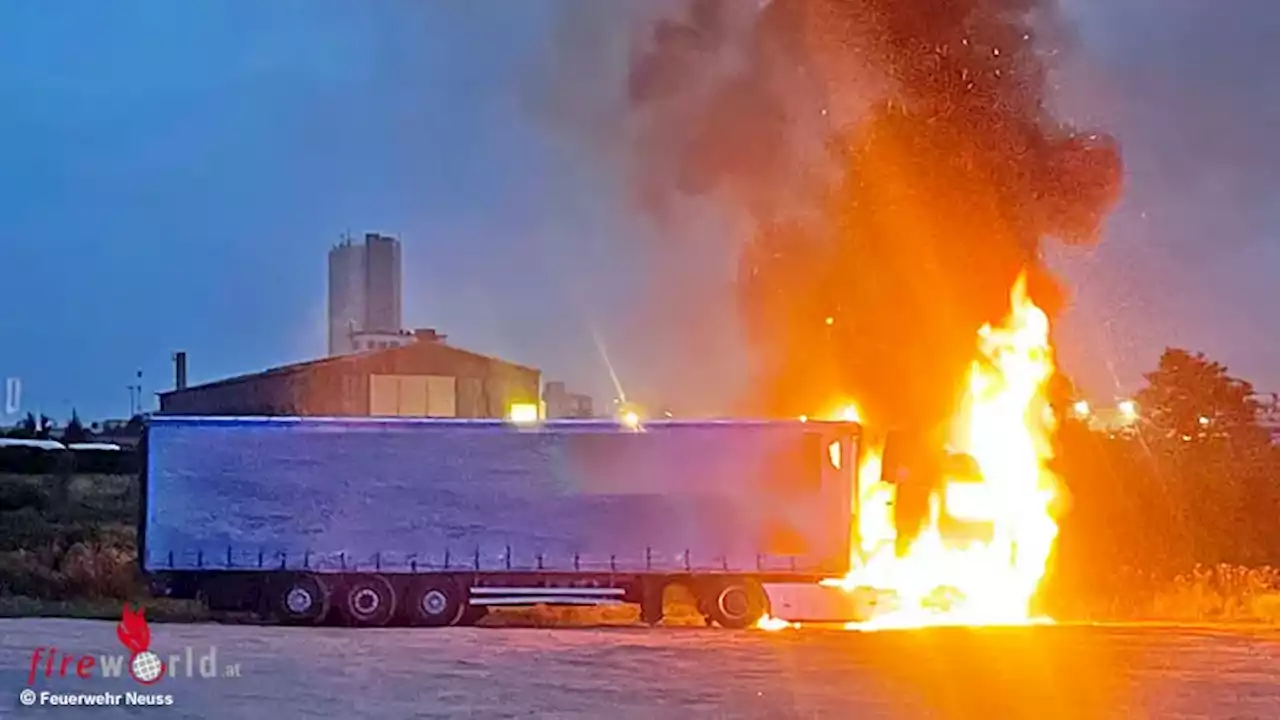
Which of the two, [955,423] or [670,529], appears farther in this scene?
[955,423]

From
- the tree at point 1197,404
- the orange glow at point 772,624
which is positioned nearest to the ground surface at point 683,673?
the orange glow at point 772,624

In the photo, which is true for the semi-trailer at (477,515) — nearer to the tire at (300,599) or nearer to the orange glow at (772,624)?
the tire at (300,599)

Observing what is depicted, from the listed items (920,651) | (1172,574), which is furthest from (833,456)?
(1172,574)

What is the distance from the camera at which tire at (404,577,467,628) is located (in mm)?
25750

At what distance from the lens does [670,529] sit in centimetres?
2566

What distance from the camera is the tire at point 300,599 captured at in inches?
1009

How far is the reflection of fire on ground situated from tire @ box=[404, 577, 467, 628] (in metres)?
4.92

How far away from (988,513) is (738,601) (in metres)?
5.33

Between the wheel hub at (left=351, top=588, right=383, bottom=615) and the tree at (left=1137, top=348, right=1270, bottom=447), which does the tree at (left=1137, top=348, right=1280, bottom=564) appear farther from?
the wheel hub at (left=351, top=588, right=383, bottom=615)

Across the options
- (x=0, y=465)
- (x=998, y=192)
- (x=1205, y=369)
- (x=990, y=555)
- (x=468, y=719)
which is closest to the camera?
(x=468, y=719)

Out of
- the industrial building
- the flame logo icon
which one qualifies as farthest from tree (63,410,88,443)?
the flame logo icon

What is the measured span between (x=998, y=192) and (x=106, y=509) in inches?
992

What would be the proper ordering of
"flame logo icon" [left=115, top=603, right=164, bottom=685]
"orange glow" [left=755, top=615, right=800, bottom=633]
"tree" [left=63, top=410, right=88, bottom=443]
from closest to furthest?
"flame logo icon" [left=115, top=603, right=164, bottom=685] < "orange glow" [left=755, top=615, right=800, bottom=633] < "tree" [left=63, top=410, right=88, bottom=443]

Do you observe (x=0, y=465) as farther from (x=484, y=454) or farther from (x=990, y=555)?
(x=990, y=555)
